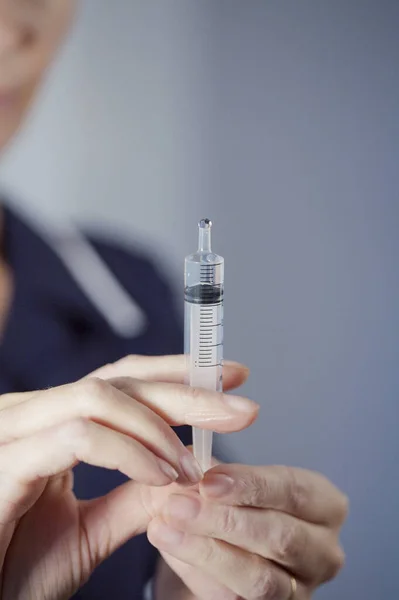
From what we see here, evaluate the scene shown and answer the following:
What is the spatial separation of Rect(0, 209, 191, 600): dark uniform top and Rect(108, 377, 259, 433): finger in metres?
0.18

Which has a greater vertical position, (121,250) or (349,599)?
(121,250)

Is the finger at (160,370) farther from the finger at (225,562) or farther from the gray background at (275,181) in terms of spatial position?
the finger at (225,562)

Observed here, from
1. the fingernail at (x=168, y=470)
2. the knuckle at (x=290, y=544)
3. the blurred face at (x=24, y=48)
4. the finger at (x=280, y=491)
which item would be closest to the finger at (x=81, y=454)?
the fingernail at (x=168, y=470)

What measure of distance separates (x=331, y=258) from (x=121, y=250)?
0.33 m

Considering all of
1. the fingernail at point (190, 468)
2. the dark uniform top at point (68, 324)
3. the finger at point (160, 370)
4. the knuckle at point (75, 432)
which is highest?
the dark uniform top at point (68, 324)

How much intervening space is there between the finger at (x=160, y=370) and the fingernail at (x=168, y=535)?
8.0 inches

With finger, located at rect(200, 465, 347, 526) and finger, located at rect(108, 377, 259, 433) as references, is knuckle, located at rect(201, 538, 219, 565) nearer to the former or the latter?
finger, located at rect(200, 465, 347, 526)

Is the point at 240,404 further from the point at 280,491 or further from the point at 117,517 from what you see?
the point at 117,517

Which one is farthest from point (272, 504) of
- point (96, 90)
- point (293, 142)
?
point (96, 90)

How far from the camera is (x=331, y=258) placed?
38.5 inches

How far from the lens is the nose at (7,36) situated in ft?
2.80

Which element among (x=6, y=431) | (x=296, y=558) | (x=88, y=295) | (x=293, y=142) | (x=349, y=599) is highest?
(x=293, y=142)

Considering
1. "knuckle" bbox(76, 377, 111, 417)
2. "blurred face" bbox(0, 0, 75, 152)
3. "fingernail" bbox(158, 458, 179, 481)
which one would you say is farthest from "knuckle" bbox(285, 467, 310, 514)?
"blurred face" bbox(0, 0, 75, 152)

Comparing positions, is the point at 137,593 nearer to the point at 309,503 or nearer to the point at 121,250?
the point at 309,503
